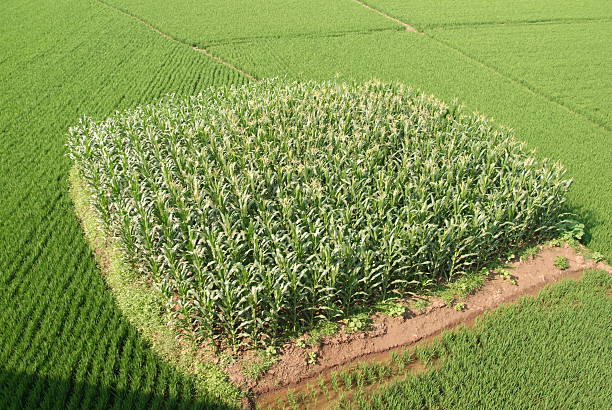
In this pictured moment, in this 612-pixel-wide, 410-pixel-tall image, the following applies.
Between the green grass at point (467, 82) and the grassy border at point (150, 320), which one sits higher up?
the green grass at point (467, 82)

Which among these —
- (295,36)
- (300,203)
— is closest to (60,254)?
(300,203)

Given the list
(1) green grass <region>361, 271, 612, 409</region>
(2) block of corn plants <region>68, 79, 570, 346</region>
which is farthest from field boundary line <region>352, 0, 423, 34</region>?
(1) green grass <region>361, 271, 612, 409</region>

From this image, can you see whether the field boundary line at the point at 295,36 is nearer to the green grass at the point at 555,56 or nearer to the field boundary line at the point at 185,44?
the field boundary line at the point at 185,44

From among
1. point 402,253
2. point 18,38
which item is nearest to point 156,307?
point 402,253

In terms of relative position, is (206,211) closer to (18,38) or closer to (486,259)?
(486,259)

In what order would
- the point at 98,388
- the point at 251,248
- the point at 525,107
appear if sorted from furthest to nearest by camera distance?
1. the point at 525,107
2. the point at 251,248
3. the point at 98,388

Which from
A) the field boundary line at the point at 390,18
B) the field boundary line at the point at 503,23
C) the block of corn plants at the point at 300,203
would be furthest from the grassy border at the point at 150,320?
the field boundary line at the point at 503,23
